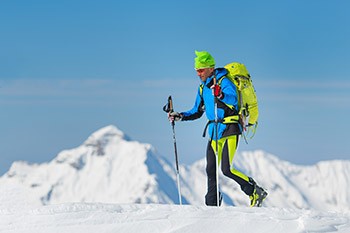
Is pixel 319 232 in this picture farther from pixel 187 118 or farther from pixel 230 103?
pixel 187 118

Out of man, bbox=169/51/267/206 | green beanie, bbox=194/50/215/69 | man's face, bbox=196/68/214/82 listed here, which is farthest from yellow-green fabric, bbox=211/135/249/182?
green beanie, bbox=194/50/215/69

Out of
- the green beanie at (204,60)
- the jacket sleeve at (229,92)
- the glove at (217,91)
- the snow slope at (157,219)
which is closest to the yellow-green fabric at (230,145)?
the jacket sleeve at (229,92)

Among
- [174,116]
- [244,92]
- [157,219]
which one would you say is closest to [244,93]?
[244,92]

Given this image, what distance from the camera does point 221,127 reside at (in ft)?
41.3

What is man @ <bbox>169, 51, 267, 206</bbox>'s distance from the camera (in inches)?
492

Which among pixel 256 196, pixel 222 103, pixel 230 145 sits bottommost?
pixel 256 196

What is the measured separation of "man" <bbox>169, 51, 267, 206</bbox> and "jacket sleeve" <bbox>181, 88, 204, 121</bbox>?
0.97 ft

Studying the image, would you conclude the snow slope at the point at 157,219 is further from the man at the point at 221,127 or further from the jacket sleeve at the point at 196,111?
the jacket sleeve at the point at 196,111

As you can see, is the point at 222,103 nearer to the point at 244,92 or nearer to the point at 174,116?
the point at 244,92

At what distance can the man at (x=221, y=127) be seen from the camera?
41.0 feet

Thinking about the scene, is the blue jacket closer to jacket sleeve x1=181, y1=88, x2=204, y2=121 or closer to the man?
the man

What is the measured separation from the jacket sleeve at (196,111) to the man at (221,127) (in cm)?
29

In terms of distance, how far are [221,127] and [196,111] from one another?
0.86 m

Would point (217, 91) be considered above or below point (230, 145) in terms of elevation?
above
